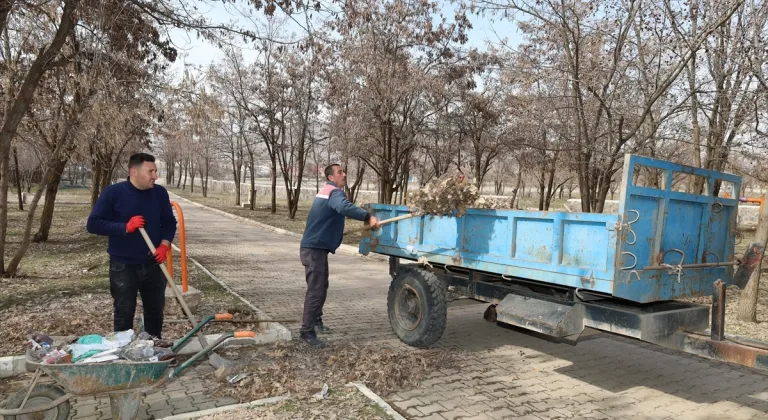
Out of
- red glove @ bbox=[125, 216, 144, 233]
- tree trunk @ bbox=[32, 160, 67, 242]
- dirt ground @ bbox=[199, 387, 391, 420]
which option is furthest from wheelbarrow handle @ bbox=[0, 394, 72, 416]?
tree trunk @ bbox=[32, 160, 67, 242]

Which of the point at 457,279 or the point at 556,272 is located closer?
the point at 556,272

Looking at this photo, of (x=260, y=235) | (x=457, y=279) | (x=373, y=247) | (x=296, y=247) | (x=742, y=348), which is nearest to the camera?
(x=742, y=348)

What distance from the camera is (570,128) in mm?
13336

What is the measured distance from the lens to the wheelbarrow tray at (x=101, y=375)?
3078 mm

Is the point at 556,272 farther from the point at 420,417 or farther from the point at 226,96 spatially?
the point at 226,96

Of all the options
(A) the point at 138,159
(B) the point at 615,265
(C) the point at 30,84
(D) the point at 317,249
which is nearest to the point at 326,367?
(D) the point at 317,249

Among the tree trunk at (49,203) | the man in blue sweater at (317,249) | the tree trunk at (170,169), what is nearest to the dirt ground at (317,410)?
the man in blue sweater at (317,249)

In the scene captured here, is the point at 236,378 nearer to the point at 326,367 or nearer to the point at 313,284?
the point at 326,367

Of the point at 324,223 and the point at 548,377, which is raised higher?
the point at 324,223

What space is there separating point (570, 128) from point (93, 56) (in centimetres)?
1104

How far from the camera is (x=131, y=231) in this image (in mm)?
4219

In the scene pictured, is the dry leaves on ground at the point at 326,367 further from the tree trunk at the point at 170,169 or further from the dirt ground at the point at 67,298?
the tree trunk at the point at 170,169

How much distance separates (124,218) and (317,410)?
2.33 m

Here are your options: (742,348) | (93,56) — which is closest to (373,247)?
(742,348)
